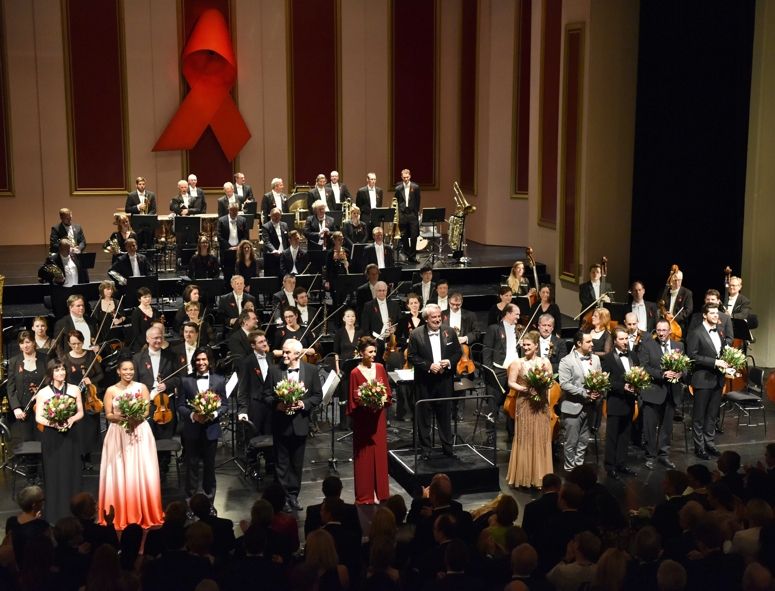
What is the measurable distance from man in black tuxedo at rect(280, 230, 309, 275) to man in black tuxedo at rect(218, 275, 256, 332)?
66.7 inches

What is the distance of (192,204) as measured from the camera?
17781 mm

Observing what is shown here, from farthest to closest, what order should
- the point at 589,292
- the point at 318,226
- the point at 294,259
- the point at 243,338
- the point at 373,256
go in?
the point at 318,226 → the point at 373,256 → the point at 294,259 → the point at 589,292 → the point at 243,338

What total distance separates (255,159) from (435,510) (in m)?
14.5

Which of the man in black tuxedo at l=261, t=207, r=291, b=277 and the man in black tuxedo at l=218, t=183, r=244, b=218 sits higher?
the man in black tuxedo at l=218, t=183, r=244, b=218

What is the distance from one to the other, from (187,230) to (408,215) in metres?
3.80

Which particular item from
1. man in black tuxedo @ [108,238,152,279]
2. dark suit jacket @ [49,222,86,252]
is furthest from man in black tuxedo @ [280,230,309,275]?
dark suit jacket @ [49,222,86,252]

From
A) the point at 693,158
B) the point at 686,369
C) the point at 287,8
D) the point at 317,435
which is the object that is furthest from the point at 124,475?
the point at 287,8

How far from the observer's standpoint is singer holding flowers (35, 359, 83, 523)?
9.28 metres

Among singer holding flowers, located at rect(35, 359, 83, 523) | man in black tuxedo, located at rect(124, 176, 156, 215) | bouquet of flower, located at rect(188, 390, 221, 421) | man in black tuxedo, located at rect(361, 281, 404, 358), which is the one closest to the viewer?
singer holding flowers, located at rect(35, 359, 83, 523)

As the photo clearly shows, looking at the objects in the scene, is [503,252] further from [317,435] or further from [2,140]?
[2,140]

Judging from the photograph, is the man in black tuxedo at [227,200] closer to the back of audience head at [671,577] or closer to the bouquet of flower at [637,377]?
the bouquet of flower at [637,377]

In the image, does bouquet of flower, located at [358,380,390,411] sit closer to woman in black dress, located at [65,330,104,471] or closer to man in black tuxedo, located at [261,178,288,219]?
woman in black dress, located at [65,330,104,471]

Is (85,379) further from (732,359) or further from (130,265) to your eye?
(732,359)

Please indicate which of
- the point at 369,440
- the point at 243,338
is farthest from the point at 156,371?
the point at 369,440
